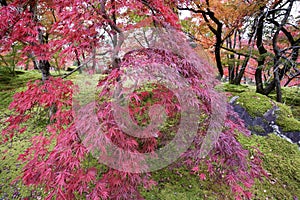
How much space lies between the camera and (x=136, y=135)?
4.68 ft

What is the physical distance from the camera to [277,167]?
238cm

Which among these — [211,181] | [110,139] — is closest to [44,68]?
[110,139]

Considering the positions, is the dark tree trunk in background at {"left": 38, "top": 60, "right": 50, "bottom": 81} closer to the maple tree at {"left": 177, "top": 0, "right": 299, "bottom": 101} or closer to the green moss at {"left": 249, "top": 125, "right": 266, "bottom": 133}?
the maple tree at {"left": 177, "top": 0, "right": 299, "bottom": 101}

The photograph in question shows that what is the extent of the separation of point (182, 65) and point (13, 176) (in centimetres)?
264

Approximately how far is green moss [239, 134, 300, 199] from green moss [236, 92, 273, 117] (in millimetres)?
410

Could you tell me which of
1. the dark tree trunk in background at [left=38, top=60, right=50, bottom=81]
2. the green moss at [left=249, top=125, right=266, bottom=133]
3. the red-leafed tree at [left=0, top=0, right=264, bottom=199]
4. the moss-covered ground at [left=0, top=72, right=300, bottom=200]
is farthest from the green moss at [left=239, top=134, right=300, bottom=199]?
the dark tree trunk in background at [left=38, top=60, right=50, bottom=81]

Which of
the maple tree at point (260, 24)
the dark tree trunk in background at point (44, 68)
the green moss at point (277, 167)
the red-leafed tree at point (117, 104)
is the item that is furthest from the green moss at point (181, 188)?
the dark tree trunk in background at point (44, 68)

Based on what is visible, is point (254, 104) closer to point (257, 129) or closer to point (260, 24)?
point (257, 129)

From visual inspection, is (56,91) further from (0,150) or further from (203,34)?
(203,34)

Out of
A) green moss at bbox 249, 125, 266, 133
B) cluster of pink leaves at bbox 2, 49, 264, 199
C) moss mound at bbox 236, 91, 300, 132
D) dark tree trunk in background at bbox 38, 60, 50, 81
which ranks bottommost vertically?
green moss at bbox 249, 125, 266, 133

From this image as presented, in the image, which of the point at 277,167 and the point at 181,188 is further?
the point at 277,167

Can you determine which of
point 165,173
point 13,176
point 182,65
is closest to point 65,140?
point 182,65

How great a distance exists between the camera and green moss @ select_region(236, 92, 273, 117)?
2967 mm

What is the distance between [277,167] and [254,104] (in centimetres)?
108
